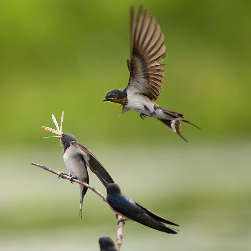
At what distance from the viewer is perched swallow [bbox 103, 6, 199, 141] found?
1663mm

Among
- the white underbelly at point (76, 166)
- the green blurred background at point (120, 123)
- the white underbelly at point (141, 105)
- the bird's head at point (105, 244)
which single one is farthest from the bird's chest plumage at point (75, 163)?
the green blurred background at point (120, 123)

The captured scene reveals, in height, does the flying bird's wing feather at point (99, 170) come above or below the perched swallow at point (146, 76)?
below

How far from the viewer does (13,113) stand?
293 inches

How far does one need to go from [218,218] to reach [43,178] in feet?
5.25

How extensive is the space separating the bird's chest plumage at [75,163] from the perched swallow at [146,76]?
22cm

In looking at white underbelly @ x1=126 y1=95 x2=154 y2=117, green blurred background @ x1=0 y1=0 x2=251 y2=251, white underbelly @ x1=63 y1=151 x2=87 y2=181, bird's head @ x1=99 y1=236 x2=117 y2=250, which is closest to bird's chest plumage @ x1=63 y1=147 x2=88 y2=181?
white underbelly @ x1=63 y1=151 x2=87 y2=181

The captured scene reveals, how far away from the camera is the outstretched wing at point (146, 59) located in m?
1.70

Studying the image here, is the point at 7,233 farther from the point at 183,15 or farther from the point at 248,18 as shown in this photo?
the point at 248,18

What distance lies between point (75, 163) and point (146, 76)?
280mm

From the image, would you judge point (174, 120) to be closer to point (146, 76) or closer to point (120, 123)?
point (146, 76)

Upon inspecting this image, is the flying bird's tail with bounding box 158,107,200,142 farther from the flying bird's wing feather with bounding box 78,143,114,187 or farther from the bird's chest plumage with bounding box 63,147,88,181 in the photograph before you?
the bird's chest plumage with bounding box 63,147,88,181

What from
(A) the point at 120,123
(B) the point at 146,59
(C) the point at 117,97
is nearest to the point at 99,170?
(C) the point at 117,97

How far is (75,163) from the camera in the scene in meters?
1.92

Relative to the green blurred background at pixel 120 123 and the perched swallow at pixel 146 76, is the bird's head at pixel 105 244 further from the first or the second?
the green blurred background at pixel 120 123
